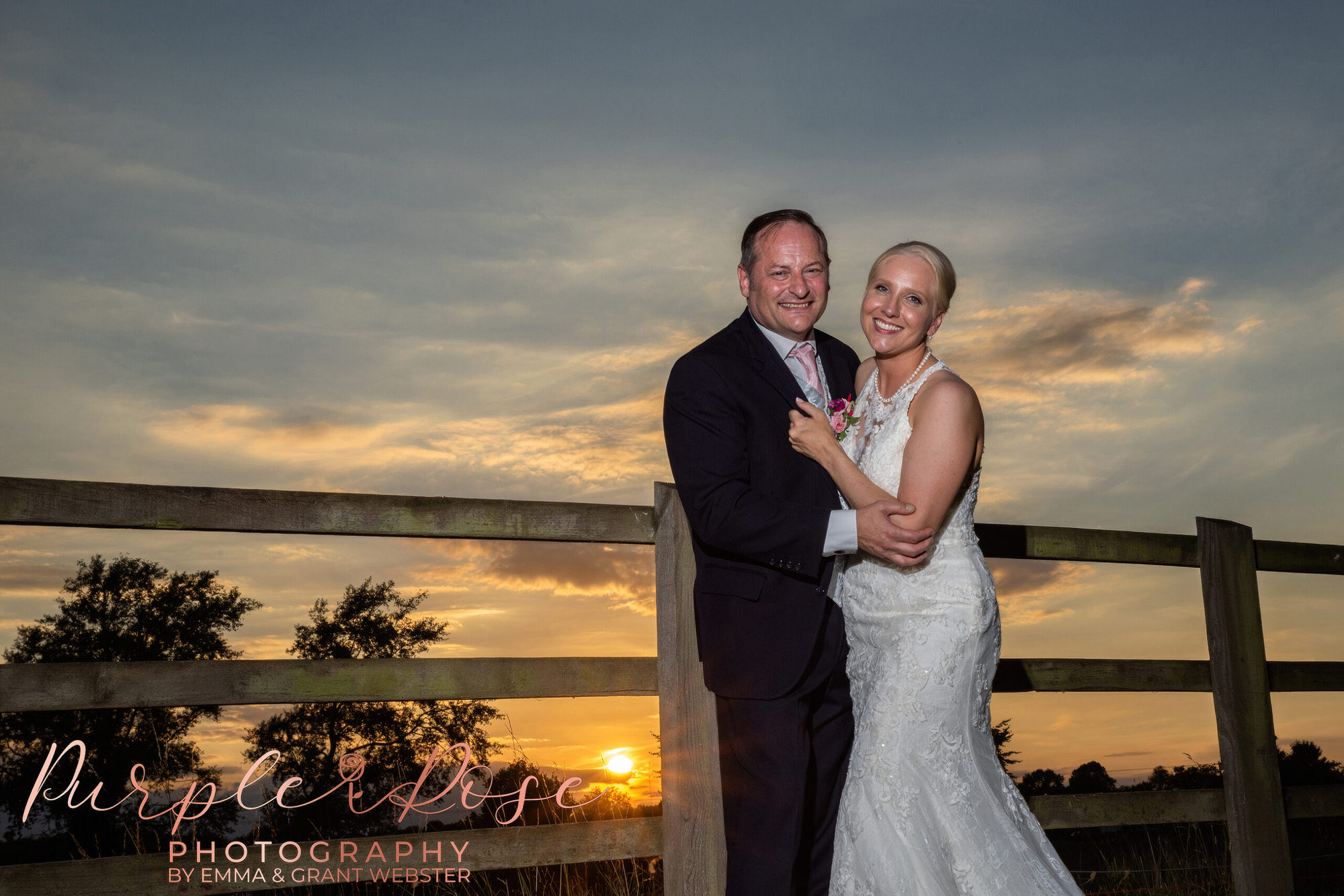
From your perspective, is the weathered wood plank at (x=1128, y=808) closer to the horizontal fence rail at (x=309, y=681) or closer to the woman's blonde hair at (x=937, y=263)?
the horizontal fence rail at (x=309, y=681)

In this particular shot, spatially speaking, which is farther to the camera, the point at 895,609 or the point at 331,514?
the point at 331,514

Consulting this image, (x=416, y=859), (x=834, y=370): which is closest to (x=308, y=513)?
(x=416, y=859)

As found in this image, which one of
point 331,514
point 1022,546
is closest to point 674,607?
point 331,514

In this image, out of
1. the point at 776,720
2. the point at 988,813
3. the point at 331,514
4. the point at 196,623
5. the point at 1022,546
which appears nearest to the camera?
the point at 988,813

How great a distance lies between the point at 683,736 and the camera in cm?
380

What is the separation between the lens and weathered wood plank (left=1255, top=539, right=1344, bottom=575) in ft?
16.9

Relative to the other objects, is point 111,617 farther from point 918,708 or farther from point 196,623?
point 918,708

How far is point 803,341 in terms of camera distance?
3529 mm

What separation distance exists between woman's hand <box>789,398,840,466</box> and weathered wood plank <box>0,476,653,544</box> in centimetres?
101

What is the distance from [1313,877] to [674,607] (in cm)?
379

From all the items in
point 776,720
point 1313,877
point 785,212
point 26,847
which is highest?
point 785,212

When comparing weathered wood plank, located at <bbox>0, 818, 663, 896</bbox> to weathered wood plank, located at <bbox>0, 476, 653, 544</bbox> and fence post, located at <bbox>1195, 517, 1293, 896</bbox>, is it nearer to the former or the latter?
weathered wood plank, located at <bbox>0, 476, 653, 544</bbox>

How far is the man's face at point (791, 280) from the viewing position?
346 cm

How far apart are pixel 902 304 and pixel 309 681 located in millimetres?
2467
